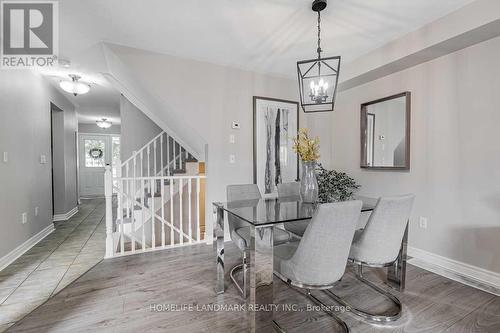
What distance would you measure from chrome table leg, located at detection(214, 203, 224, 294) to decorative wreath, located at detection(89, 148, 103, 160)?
23.6 feet

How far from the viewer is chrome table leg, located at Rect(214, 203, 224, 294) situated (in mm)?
2051

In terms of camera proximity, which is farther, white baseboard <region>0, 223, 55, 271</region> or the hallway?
white baseboard <region>0, 223, 55, 271</region>

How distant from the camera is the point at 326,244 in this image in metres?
1.40

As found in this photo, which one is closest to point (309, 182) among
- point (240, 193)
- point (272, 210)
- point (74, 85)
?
point (272, 210)

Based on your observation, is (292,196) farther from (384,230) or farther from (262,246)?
(262,246)

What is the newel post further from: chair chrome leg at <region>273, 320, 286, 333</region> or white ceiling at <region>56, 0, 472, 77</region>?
chair chrome leg at <region>273, 320, 286, 333</region>

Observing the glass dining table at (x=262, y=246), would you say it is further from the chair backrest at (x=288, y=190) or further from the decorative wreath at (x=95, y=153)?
the decorative wreath at (x=95, y=153)

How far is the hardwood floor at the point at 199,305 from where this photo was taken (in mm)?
1623

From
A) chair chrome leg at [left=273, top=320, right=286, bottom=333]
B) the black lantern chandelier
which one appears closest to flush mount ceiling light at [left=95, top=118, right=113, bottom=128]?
the black lantern chandelier

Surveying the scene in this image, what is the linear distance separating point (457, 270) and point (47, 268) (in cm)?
415

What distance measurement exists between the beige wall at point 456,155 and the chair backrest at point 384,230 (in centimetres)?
109

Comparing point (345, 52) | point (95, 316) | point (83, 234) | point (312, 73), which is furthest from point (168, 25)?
point (83, 234)

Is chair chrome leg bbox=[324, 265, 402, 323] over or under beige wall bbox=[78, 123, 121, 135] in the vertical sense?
under

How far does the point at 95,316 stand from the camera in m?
1.73
